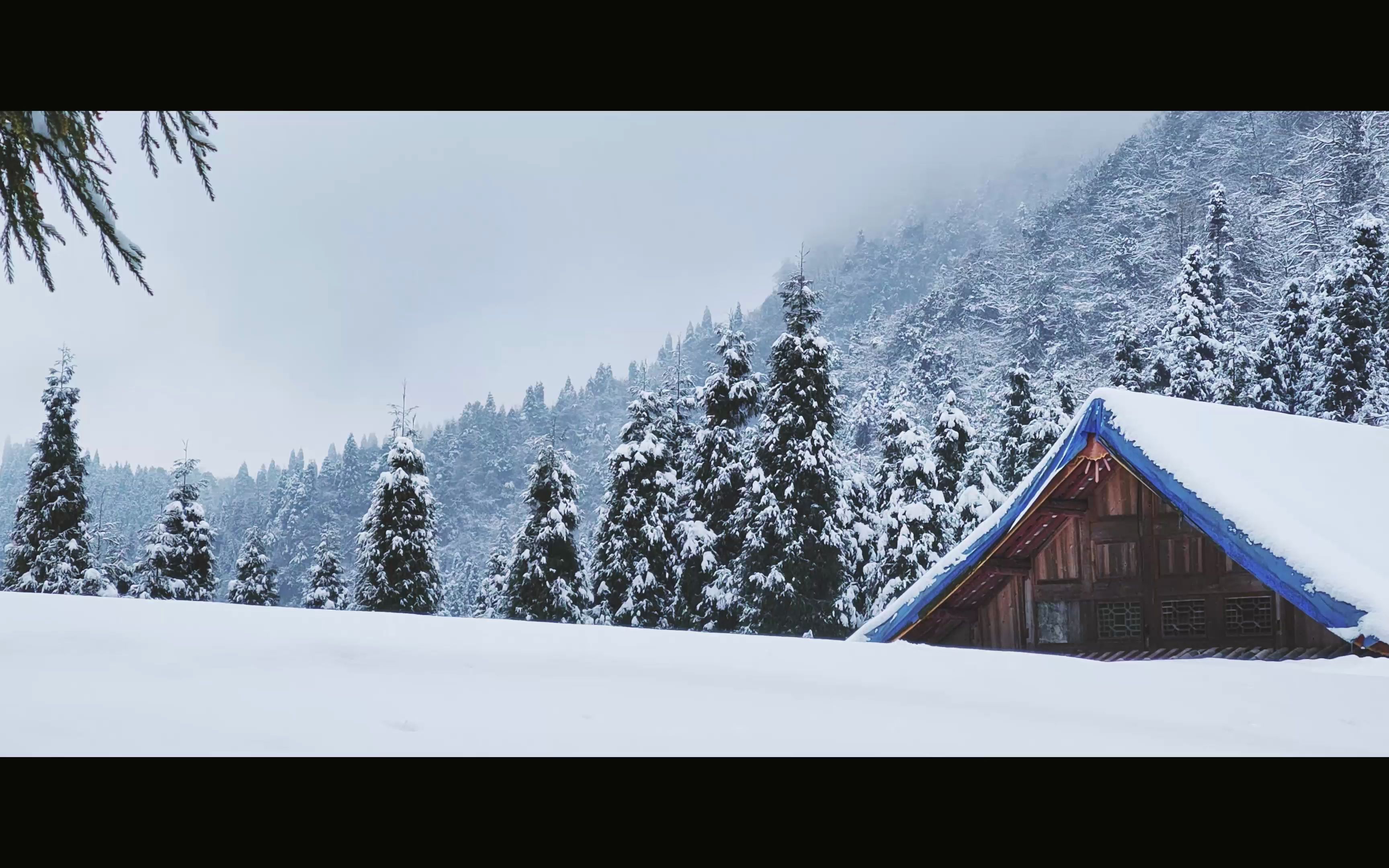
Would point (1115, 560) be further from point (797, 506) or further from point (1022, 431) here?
point (1022, 431)

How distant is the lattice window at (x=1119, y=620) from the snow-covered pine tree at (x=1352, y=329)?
113 feet

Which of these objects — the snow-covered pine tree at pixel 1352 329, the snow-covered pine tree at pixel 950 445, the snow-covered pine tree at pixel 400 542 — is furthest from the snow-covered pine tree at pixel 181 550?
the snow-covered pine tree at pixel 1352 329

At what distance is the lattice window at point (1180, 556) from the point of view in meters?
13.7

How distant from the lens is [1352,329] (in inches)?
1753

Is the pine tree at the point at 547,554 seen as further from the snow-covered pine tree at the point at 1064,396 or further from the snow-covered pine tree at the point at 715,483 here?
the snow-covered pine tree at the point at 1064,396

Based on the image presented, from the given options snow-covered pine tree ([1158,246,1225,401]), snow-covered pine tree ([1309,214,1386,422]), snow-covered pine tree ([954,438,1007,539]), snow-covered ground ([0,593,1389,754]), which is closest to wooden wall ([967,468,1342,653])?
snow-covered ground ([0,593,1389,754])

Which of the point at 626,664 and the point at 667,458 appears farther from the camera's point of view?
the point at 667,458

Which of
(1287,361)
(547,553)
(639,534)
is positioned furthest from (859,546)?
(1287,361)

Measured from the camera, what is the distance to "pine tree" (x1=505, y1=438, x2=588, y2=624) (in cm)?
4169

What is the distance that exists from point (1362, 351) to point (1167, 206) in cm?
12130

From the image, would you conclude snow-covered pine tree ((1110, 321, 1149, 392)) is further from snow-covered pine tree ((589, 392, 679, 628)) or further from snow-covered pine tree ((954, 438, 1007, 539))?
snow-covered pine tree ((589, 392, 679, 628))

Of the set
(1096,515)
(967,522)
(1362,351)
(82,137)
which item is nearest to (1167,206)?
(1362,351)
